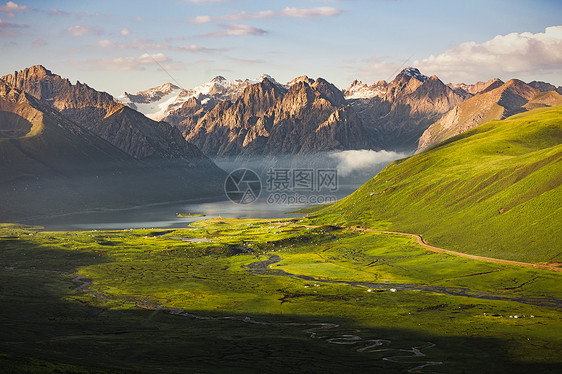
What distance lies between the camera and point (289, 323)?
132875mm

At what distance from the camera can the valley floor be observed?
317 ft

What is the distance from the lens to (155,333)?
11888 centimetres

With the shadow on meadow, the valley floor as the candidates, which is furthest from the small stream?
the shadow on meadow

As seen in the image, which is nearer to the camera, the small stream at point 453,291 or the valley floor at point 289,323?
the valley floor at point 289,323

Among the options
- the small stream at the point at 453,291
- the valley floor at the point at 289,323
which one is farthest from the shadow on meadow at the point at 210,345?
the small stream at the point at 453,291

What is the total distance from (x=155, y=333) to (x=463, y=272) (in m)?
117

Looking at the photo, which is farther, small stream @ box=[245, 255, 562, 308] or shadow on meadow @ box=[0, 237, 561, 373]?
small stream @ box=[245, 255, 562, 308]

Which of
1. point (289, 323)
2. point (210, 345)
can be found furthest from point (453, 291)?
point (210, 345)

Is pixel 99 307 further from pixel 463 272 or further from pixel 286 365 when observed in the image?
pixel 463 272

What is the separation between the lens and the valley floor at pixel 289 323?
9650 centimetres

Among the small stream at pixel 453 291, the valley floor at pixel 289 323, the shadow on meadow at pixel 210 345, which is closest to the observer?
the shadow on meadow at pixel 210 345

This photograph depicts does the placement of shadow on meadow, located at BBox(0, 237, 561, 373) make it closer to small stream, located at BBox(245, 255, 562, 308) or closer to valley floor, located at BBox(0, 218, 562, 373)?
valley floor, located at BBox(0, 218, 562, 373)

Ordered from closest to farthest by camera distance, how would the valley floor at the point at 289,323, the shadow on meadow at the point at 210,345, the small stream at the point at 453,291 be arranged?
the shadow on meadow at the point at 210,345 → the valley floor at the point at 289,323 → the small stream at the point at 453,291

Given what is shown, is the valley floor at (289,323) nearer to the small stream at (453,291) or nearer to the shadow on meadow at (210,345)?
the shadow on meadow at (210,345)
